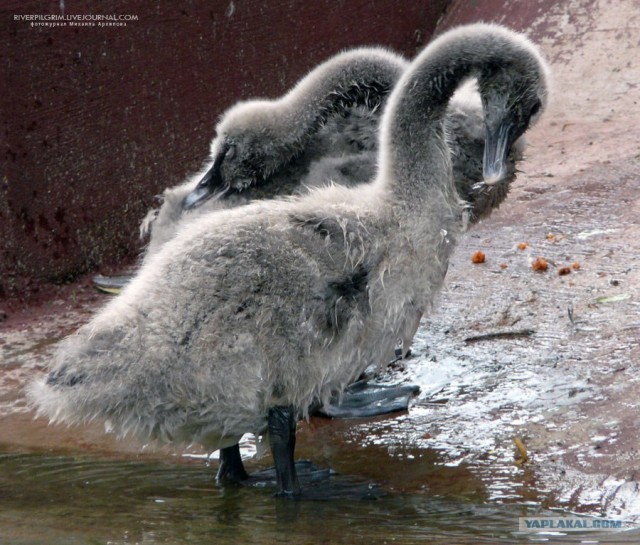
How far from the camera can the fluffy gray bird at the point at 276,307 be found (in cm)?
398

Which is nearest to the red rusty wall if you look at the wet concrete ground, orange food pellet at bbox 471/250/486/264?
the wet concrete ground

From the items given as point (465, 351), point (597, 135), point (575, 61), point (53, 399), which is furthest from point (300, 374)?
point (575, 61)

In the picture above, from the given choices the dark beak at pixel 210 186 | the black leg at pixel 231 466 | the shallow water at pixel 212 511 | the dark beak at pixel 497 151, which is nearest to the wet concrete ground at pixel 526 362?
the shallow water at pixel 212 511

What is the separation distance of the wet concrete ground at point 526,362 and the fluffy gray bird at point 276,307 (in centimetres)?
59

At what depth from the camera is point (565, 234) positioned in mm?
6379

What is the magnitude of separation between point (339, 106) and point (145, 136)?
2.01 meters

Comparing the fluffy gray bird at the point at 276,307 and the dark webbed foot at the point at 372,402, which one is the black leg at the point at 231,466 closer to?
the fluffy gray bird at the point at 276,307

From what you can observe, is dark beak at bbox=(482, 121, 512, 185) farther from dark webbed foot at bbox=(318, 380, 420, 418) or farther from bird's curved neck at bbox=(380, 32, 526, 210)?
dark webbed foot at bbox=(318, 380, 420, 418)

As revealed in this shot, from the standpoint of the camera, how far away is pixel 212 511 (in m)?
4.11

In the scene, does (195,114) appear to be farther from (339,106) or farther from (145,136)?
(339,106)

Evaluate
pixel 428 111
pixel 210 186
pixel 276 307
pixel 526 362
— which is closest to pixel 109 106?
pixel 210 186

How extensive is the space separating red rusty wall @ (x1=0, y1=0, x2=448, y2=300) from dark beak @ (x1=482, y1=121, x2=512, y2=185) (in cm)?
311

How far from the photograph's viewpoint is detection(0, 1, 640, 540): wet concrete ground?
14.1 feet

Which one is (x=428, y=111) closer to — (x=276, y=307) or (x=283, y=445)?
(x=276, y=307)
